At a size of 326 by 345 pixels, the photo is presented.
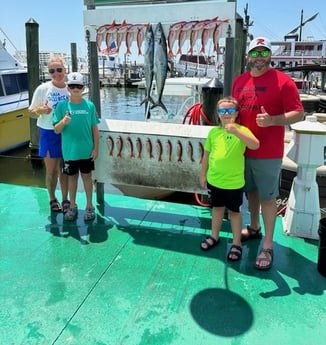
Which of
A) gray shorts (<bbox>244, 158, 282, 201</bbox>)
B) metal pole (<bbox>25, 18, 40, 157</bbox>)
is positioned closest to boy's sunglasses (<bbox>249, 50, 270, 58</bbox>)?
gray shorts (<bbox>244, 158, 282, 201</bbox>)

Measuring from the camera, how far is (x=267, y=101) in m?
2.59

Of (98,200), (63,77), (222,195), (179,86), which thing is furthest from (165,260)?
(179,86)

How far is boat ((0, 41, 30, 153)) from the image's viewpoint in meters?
11.1

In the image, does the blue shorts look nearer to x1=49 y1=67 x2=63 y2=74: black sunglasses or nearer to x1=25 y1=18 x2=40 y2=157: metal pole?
x1=49 y1=67 x2=63 y2=74: black sunglasses

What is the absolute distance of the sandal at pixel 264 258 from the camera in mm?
2801

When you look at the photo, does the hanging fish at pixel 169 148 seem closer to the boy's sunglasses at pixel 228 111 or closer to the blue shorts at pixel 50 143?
the boy's sunglasses at pixel 228 111

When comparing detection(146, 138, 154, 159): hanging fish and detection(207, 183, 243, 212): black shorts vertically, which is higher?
detection(146, 138, 154, 159): hanging fish

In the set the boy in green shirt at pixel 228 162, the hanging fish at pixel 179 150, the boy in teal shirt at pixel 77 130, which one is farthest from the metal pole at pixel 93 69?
the boy in green shirt at pixel 228 162

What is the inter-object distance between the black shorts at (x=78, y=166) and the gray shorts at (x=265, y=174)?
5.03 feet

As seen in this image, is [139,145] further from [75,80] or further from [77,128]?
[75,80]

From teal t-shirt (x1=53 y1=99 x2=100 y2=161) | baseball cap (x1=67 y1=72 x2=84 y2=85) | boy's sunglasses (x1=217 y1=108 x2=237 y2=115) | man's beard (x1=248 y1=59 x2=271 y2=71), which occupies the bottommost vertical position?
teal t-shirt (x1=53 y1=99 x2=100 y2=161)

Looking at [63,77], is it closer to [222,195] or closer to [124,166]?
[124,166]

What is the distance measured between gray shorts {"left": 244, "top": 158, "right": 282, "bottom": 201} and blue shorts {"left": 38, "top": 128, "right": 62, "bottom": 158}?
6.34ft

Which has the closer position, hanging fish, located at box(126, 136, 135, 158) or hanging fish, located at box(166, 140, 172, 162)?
hanging fish, located at box(166, 140, 172, 162)
